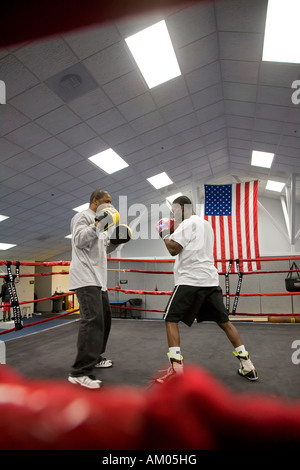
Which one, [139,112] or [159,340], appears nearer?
[159,340]

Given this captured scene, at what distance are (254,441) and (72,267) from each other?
1.13 metres

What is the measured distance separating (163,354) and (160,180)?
6398 mm

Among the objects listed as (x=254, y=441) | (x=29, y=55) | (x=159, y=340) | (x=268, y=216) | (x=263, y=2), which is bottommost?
(x=159, y=340)

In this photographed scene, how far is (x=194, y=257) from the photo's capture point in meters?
1.48

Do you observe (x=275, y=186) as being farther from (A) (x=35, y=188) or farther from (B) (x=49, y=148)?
(A) (x=35, y=188)

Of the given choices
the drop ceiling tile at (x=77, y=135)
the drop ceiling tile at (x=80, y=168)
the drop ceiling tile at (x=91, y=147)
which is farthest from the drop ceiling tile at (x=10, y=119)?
the drop ceiling tile at (x=80, y=168)

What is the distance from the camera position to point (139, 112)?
4.69 meters

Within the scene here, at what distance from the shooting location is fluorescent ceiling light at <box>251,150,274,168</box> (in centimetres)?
654

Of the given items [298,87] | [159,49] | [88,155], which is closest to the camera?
[159,49]

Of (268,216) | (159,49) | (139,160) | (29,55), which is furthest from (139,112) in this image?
(268,216)

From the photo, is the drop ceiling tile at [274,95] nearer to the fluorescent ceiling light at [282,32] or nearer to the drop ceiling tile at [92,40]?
the fluorescent ceiling light at [282,32]

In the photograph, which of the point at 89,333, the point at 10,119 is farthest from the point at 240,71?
the point at 89,333

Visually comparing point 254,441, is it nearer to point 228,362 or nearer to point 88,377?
point 88,377

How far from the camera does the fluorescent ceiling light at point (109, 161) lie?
18.3ft
